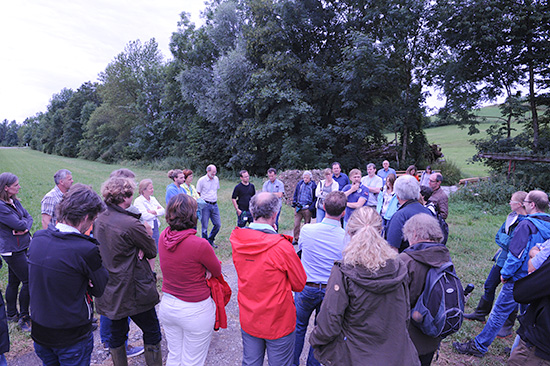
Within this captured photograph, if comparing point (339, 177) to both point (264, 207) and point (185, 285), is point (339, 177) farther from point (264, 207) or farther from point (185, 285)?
point (185, 285)

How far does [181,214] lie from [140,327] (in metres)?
1.32

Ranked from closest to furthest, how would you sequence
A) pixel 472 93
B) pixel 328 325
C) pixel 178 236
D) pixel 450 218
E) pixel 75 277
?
pixel 328 325
pixel 75 277
pixel 178 236
pixel 450 218
pixel 472 93

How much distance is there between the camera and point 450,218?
11.2m

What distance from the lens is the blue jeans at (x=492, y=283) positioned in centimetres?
420

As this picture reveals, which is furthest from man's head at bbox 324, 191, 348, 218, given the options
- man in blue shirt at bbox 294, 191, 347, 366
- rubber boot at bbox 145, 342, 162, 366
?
rubber boot at bbox 145, 342, 162, 366

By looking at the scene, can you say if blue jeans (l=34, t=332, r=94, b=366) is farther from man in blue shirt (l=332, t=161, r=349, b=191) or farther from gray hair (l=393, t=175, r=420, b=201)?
man in blue shirt (l=332, t=161, r=349, b=191)

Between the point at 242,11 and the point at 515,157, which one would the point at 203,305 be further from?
the point at 242,11

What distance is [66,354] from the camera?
7.32 feet

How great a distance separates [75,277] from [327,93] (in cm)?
1954

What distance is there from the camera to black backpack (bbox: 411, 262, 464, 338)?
7.33 ft

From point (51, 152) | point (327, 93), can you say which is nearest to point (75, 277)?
point (327, 93)

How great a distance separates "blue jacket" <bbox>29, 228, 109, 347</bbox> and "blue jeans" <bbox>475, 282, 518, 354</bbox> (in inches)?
168

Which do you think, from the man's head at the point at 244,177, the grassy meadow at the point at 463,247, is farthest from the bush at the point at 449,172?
the man's head at the point at 244,177

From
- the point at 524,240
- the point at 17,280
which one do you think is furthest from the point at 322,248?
the point at 17,280
